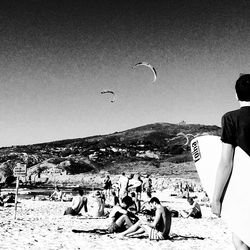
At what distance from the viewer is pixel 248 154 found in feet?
6.84

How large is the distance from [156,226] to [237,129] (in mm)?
5770

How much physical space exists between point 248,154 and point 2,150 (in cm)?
14790

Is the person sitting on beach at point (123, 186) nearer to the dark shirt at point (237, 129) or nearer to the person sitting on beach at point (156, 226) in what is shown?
the person sitting on beach at point (156, 226)

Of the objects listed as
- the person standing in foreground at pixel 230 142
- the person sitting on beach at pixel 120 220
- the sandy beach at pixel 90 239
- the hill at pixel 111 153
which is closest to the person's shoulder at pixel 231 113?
the person standing in foreground at pixel 230 142

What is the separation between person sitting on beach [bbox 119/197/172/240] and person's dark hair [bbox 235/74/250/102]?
5244 millimetres

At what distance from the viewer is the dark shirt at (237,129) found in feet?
6.84

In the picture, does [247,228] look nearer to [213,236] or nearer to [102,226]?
[213,236]

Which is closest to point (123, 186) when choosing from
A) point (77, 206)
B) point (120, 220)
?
point (77, 206)

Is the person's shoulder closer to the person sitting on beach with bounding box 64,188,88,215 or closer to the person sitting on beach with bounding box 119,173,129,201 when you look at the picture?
the person sitting on beach with bounding box 64,188,88,215

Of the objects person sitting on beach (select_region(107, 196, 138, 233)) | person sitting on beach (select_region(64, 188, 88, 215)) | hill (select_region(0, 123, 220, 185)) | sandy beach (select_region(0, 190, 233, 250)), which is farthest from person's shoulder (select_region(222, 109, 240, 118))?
hill (select_region(0, 123, 220, 185))

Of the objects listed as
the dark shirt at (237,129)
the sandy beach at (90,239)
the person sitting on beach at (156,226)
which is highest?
the dark shirt at (237,129)

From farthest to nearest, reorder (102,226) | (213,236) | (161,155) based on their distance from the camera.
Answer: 1. (161,155)
2. (102,226)
3. (213,236)

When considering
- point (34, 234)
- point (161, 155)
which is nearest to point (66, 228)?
point (34, 234)

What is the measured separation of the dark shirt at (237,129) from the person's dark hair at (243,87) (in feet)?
0.40
